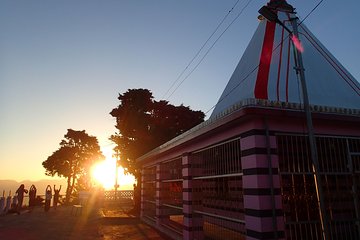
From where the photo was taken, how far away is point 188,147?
1130 centimetres

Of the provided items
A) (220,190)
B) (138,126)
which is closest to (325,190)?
(220,190)

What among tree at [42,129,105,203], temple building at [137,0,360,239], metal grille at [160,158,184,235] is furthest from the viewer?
tree at [42,129,105,203]

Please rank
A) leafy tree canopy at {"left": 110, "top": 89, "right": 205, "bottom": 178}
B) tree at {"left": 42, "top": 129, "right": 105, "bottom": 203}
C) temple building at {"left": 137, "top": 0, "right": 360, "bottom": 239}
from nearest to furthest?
temple building at {"left": 137, "top": 0, "right": 360, "bottom": 239} → leafy tree canopy at {"left": 110, "top": 89, "right": 205, "bottom": 178} → tree at {"left": 42, "top": 129, "right": 105, "bottom": 203}

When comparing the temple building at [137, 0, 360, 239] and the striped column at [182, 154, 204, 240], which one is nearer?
Answer: the temple building at [137, 0, 360, 239]

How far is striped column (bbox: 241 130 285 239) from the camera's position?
654 centimetres

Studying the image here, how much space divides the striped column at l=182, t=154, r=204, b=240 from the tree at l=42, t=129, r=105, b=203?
32.6 m

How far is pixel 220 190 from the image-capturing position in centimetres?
1009

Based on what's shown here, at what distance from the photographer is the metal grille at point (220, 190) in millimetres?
8156

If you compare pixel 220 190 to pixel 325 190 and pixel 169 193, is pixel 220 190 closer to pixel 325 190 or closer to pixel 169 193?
pixel 325 190

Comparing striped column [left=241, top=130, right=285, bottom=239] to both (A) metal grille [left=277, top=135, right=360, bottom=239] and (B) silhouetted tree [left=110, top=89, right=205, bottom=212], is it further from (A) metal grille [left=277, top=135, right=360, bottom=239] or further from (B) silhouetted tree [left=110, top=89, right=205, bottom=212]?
(B) silhouetted tree [left=110, top=89, right=205, bottom=212]

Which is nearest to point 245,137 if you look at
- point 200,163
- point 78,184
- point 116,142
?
point 200,163

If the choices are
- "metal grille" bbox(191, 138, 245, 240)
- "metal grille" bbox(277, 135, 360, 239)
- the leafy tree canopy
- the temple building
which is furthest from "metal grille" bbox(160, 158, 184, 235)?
the leafy tree canopy

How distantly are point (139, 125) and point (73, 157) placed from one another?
21.2 meters

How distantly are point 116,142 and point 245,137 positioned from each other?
19371 millimetres
